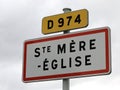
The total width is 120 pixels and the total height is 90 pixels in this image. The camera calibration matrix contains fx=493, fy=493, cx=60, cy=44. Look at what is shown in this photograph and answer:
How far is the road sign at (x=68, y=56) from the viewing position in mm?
7031

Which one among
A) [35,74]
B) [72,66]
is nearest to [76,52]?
[72,66]

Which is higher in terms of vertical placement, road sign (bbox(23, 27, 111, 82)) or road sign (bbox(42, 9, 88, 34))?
road sign (bbox(42, 9, 88, 34))

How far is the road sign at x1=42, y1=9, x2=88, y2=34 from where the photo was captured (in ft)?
23.9

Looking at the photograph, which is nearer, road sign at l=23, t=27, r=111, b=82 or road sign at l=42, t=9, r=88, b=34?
road sign at l=23, t=27, r=111, b=82

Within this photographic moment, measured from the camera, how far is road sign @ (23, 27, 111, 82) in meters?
7.03

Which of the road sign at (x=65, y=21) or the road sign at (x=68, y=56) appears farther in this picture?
the road sign at (x=65, y=21)

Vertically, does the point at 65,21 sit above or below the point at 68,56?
above

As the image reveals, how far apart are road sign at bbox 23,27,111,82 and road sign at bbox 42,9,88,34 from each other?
0.14 m

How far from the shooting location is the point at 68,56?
7266 mm

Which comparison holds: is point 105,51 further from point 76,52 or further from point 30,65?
point 30,65

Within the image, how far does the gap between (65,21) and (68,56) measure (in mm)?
540

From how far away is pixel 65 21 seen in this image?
740 cm

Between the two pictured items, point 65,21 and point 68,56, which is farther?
point 65,21

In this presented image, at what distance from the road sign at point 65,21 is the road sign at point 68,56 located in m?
0.14
